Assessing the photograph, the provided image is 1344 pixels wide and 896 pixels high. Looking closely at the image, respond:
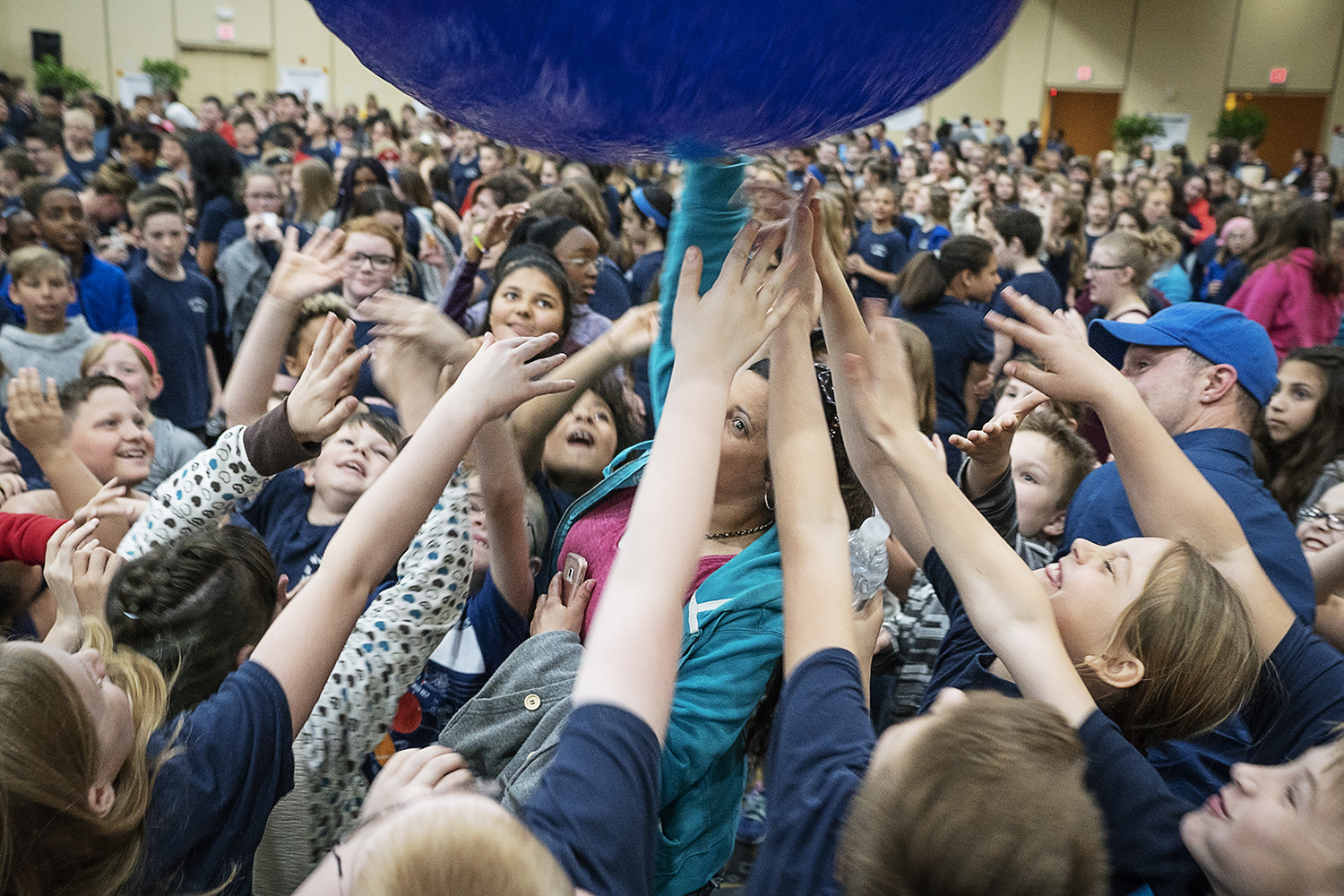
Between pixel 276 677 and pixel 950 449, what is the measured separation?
278cm

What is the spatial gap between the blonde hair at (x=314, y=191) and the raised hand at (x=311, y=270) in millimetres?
3772

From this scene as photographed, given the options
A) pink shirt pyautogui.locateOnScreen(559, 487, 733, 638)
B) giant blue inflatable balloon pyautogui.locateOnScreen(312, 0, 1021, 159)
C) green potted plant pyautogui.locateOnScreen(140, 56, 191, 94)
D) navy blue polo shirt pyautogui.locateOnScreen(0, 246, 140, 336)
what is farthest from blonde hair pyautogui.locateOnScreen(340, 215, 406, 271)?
green potted plant pyautogui.locateOnScreen(140, 56, 191, 94)

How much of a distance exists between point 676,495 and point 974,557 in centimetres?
39

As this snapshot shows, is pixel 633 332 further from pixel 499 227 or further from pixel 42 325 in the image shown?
pixel 42 325

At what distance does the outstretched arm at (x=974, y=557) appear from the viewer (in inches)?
43.6

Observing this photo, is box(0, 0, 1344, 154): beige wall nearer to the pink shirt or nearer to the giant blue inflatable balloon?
the pink shirt

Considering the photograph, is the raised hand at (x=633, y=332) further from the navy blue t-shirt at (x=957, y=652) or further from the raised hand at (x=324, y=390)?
the navy blue t-shirt at (x=957, y=652)

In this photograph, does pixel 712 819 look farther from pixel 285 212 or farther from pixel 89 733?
pixel 285 212

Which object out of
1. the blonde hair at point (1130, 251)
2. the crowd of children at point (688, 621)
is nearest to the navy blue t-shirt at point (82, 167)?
the crowd of children at point (688, 621)

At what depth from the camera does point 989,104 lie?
18.7 m

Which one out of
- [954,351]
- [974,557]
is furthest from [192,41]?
[974,557]

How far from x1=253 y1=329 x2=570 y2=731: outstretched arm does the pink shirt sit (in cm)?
31

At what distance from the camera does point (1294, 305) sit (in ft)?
14.0

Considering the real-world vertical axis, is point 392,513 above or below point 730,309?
below
